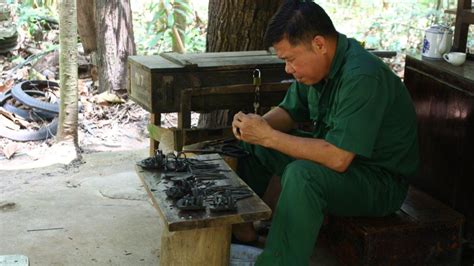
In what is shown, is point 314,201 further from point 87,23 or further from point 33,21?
point 33,21

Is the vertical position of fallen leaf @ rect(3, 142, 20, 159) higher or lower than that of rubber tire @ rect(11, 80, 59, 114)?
lower

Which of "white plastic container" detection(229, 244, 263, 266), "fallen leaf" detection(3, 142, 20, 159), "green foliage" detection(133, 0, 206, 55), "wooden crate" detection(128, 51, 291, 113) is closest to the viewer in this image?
"white plastic container" detection(229, 244, 263, 266)

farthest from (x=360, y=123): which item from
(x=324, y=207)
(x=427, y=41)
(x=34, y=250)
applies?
(x=34, y=250)

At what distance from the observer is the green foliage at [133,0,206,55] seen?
926 cm

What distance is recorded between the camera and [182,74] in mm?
4062

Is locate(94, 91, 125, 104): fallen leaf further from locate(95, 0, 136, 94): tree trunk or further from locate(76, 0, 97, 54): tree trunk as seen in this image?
locate(76, 0, 97, 54): tree trunk

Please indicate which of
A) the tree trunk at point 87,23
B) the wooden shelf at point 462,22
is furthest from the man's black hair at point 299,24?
the tree trunk at point 87,23

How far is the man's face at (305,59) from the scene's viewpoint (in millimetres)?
2928

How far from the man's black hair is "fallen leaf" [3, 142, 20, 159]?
14.3 feet

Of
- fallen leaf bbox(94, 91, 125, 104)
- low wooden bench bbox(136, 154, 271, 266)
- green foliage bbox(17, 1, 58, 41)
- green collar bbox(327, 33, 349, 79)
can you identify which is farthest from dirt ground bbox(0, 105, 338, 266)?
green foliage bbox(17, 1, 58, 41)

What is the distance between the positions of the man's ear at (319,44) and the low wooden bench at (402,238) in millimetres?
856

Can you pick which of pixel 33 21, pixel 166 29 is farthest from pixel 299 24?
pixel 33 21

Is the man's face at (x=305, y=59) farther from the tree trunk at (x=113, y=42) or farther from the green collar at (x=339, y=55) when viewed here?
the tree trunk at (x=113, y=42)

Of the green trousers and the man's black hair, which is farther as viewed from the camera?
the man's black hair
